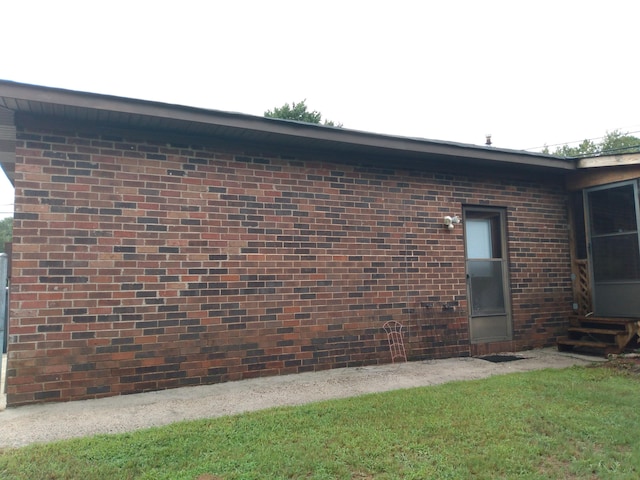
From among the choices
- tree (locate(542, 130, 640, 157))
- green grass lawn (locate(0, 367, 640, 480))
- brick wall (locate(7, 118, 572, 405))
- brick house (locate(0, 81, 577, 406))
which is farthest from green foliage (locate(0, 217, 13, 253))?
tree (locate(542, 130, 640, 157))

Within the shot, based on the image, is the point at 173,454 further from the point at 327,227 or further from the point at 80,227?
the point at 327,227

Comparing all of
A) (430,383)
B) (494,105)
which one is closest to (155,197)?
(430,383)

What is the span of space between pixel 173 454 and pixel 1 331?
2.61 metres

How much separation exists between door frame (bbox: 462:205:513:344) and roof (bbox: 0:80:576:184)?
81cm

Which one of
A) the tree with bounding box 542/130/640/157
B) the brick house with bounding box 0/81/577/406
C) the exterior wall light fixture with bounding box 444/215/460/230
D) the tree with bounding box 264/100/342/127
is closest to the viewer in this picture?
the brick house with bounding box 0/81/577/406

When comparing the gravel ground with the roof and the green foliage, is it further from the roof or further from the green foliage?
the green foliage

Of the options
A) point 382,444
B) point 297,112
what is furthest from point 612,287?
point 297,112

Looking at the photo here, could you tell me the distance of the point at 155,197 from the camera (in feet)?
17.7

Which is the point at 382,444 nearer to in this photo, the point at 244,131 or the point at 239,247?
the point at 239,247

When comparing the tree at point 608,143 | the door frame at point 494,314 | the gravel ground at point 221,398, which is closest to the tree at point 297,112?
the door frame at point 494,314

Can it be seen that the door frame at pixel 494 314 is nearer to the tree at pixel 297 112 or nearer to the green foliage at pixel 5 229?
the tree at pixel 297 112

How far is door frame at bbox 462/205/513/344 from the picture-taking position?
23.7ft

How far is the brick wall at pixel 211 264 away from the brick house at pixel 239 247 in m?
0.02

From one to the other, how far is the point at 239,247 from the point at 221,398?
6.03ft
